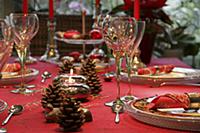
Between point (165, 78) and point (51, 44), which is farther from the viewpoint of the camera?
point (51, 44)

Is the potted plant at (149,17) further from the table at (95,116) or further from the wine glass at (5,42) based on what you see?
the wine glass at (5,42)

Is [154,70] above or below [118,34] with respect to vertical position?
below

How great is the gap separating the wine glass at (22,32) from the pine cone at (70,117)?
48cm

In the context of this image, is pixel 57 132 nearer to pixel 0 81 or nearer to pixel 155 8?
pixel 0 81

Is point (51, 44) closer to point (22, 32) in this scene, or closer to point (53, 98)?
point (22, 32)

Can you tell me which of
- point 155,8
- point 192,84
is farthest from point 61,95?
point 155,8

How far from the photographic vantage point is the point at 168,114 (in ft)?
3.20

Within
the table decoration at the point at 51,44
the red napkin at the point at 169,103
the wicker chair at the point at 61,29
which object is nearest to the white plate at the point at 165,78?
the red napkin at the point at 169,103

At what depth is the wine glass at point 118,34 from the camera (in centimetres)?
120

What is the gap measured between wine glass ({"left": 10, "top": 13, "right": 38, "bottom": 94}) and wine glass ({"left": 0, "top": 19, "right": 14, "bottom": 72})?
10.0 inches

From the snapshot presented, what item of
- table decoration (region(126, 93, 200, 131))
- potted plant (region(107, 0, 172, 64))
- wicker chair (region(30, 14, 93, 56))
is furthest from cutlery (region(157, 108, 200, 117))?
wicker chair (region(30, 14, 93, 56))

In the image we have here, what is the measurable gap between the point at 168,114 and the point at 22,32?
27.2 inches

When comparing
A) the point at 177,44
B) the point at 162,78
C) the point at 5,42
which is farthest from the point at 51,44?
the point at 177,44

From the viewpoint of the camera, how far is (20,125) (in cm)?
100
